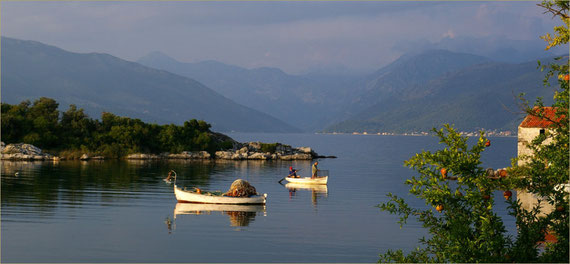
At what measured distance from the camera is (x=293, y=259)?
92.2ft

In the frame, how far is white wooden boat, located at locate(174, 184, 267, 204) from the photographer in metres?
47.3

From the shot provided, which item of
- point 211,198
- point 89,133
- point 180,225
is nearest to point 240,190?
point 211,198

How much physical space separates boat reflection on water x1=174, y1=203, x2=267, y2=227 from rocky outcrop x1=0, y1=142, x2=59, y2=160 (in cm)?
5812

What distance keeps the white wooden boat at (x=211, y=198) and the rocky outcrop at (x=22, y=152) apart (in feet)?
186

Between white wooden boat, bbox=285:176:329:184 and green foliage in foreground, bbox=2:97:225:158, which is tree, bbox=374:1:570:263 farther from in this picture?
green foliage in foreground, bbox=2:97:225:158

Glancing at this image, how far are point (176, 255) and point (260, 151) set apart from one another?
3923 inches

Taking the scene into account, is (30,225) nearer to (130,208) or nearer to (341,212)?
(130,208)

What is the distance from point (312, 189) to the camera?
64250mm

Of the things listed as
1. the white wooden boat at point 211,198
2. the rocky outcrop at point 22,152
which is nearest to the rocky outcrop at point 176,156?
the rocky outcrop at point 22,152

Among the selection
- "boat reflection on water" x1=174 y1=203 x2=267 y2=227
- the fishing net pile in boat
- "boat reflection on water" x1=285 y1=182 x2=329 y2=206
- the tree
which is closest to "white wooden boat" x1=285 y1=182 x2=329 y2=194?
"boat reflection on water" x1=285 y1=182 x2=329 y2=206

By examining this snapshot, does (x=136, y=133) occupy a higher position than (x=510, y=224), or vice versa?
(x=136, y=133)

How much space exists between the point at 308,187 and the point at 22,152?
175 feet

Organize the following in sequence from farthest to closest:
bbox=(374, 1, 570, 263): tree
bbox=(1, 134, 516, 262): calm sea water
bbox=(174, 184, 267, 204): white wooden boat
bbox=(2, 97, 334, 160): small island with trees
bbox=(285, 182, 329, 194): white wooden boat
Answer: bbox=(2, 97, 334, 160): small island with trees, bbox=(285, 182, 329, 194): white wooden boat, bbox=(174, 184, 267, 204): white wooden boat, bbox=(1, 134, 516, 262): calm sea water, bbox=(374, 1, 570, 263): tree

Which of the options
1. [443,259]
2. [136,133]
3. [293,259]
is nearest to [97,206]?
[293,259]
